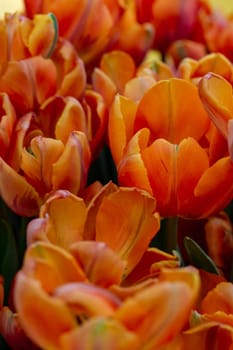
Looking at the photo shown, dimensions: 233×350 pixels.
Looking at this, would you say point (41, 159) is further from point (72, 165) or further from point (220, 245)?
point (220, 245)

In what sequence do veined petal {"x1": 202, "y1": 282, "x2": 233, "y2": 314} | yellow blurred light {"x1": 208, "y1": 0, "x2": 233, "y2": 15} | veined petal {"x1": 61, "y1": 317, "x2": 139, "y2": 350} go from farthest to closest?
yellow blurred light {"x1": 208, "y1": 0, "x2": 233, "y2": 15}
veined petal {"x1": 202, "y1": 282, "x2": 233, "y2": 314}
veined petal {"x1": 61, "y1": 317, "x2": 139, "y2": 350}

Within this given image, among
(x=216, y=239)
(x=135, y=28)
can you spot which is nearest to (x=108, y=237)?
(x=216, y=239)

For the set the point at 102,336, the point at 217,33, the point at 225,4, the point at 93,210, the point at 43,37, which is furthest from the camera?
the point at 225,4

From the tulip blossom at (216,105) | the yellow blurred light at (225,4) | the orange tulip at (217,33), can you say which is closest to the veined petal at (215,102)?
the tulip blossom at (216,105)

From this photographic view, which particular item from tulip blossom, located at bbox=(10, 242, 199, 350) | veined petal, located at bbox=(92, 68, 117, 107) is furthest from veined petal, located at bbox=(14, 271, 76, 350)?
veined petal, located at bbox=(92, 68, 117, 107)

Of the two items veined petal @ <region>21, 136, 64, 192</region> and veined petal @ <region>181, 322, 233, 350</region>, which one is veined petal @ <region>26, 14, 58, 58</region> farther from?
veined petal @ <region>181, 322, 233, 350</region>

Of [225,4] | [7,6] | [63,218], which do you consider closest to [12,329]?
[63,218]

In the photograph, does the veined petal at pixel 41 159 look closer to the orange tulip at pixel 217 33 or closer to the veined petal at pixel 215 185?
the veined petal at pixel 215 185

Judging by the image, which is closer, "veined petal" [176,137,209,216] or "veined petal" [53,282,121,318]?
"veined petal" [53,282,121,318]
